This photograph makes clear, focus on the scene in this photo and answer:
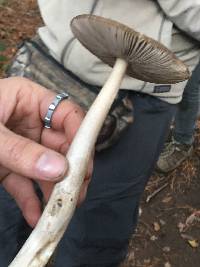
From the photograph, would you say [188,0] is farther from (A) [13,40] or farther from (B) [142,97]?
(A) [13,40]

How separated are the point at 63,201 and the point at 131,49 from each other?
1.43 ft

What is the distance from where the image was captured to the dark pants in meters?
1.86

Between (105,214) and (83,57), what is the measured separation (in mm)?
644

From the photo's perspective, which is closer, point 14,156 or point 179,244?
point 14,156

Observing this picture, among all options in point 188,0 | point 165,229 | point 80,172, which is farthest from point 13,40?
point 80,172

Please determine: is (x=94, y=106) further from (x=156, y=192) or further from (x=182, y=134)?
(x=182, y=134)

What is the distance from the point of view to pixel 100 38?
1.33 metres

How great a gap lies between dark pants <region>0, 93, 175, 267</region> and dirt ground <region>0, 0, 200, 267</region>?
2.23 feet

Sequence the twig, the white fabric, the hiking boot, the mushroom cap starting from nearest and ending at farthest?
the mushroom cap → the white fabric → the twig → the hiking boot

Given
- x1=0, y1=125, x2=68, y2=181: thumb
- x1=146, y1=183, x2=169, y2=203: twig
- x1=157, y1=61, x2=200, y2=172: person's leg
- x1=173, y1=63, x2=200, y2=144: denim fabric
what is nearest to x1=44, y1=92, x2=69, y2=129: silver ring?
x1=0, y1=125, x2=68, y2=181: thumb

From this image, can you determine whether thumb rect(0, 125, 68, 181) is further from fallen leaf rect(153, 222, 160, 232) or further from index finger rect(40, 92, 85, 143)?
fallen leaf rect(153, 222, 160, 232)

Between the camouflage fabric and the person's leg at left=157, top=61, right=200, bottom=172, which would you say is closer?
the camouflage fabric

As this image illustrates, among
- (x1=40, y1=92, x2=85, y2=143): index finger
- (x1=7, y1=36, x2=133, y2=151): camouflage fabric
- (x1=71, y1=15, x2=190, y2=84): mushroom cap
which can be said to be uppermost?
(x1=71, y1=15, x2=190, y2=84): mushroom cap

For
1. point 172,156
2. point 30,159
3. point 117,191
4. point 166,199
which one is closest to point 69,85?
point 117,191
